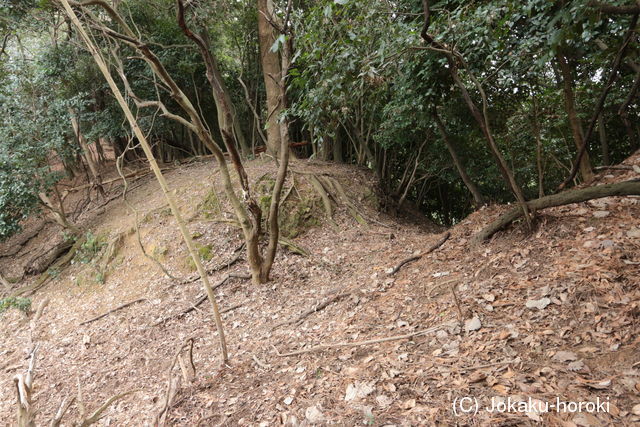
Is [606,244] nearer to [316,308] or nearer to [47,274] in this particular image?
[316,308]

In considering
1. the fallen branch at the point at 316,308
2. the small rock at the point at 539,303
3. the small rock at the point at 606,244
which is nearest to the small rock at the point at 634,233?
the small rock at the point at 606,244

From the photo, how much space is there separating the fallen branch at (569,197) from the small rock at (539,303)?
1297 mm

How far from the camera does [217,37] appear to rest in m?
11.2

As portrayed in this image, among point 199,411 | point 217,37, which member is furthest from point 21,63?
point 199,411

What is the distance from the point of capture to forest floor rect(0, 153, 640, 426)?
Answer: 2.50m

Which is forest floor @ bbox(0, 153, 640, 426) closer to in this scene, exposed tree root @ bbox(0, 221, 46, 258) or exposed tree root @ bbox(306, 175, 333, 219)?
exposed tree root @ bbox(306, 175, 333, 219)

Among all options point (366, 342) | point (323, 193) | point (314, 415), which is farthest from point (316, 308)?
point (323, 193)

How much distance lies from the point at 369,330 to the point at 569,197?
2511 mm

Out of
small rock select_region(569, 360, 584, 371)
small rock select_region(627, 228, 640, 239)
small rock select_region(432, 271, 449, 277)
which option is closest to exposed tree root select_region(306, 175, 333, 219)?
small rock select_region(432, 271, 449, 277)

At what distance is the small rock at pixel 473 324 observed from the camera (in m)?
3.19

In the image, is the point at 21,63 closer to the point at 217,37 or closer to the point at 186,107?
the point at 217,37

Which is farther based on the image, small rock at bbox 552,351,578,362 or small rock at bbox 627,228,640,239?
small rock at bbox 627,228,640,239

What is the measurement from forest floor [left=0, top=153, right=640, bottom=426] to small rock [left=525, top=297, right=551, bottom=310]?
0.02m

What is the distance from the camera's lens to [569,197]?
3885 millimetres
